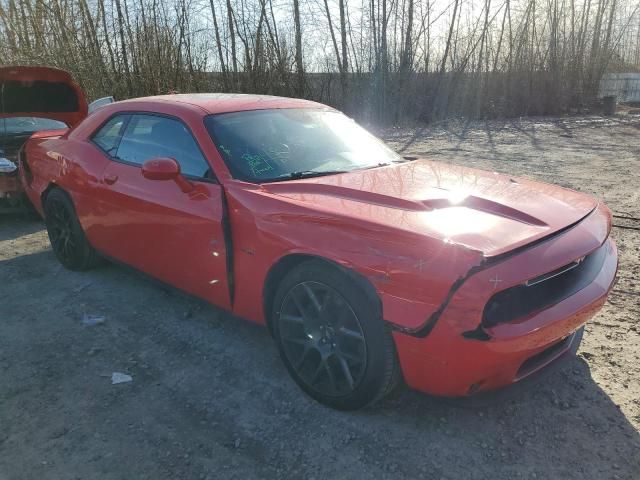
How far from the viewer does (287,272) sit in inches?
105

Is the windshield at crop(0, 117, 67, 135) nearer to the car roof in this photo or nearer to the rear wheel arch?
the rear wheel arch

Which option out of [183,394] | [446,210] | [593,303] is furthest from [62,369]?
[593,303]

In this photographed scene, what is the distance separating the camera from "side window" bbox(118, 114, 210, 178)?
3191mm

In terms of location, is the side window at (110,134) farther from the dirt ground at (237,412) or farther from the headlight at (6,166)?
the headlight at (6,166)

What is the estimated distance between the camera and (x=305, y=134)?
346cm

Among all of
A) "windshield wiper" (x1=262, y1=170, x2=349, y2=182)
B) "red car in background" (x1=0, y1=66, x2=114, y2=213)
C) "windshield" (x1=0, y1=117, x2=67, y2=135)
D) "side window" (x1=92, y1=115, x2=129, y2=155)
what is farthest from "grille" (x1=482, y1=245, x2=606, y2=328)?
"windshield" (x1=0, y1=117, x2=67, y2=135)

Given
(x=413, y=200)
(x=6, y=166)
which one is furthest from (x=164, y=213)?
(x=6, y=166)

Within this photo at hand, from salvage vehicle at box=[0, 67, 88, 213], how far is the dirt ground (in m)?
2.29

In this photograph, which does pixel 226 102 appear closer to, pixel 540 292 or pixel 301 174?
pixel 301 174

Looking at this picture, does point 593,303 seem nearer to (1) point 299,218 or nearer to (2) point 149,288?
(1) point 299,218

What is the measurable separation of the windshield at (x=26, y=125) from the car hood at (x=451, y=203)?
15.9 ft

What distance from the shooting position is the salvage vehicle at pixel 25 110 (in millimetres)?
5789

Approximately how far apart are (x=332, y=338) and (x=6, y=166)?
4910 mm

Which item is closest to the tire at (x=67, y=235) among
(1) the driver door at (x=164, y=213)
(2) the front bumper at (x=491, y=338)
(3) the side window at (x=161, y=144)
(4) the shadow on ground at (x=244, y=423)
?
(1) the driver door at (x=164, y=213)
